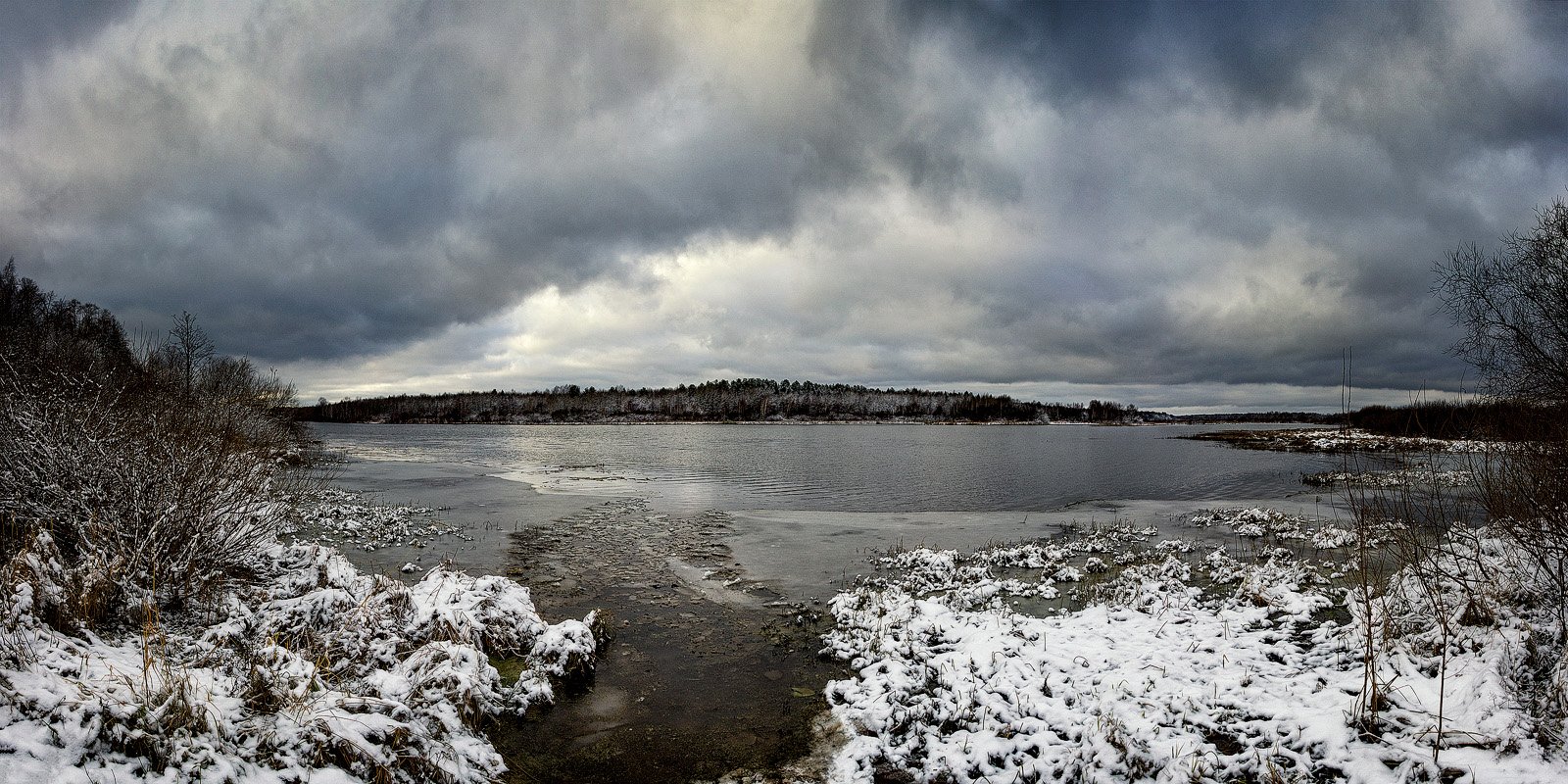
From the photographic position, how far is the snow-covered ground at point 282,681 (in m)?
5.59


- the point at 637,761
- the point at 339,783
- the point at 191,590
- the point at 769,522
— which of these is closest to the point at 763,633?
the point at 637,761

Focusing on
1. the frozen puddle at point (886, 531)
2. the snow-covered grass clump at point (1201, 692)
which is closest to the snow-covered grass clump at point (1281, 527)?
the frozen puddle at point (886, 531)

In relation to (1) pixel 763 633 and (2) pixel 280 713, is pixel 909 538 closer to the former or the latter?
(1) pixel 763 633

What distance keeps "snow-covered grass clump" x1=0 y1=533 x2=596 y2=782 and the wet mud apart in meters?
0.73

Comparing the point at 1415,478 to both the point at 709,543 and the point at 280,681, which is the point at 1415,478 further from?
the point at 280,681

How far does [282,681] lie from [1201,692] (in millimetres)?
10309

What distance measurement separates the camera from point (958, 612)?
12.2 meters

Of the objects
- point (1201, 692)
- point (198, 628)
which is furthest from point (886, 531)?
Answer: point (198, 628)

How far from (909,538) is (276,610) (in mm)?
16894

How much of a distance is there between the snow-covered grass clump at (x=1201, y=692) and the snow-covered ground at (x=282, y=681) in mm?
4602

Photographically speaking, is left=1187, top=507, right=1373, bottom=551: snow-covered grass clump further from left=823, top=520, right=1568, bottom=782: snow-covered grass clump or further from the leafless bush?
the leafless bush

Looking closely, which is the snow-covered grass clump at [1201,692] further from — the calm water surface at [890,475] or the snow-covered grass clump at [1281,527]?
the calm water surface at [890,475]

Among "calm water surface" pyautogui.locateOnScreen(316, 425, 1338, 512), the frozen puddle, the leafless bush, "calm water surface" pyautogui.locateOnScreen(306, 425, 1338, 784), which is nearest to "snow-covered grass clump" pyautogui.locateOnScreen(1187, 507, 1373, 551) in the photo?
the frozen puddle

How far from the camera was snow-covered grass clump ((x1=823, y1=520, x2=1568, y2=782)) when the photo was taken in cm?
645
